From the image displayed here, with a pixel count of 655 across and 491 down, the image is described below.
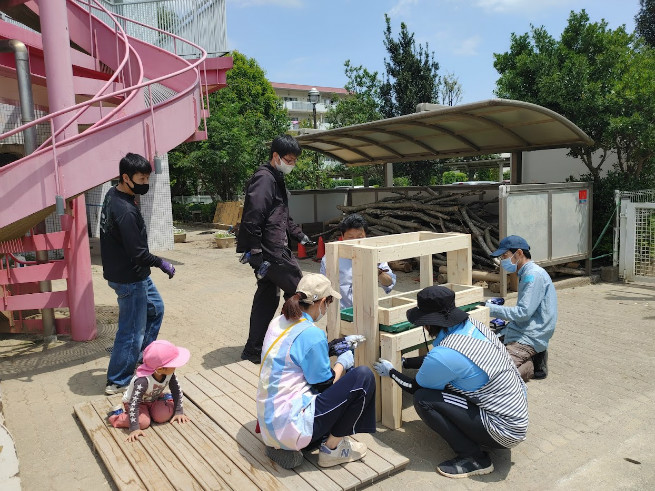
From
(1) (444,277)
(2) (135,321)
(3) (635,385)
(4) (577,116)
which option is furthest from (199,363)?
(4) (577,116)

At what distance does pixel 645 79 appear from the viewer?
9812 millimetres

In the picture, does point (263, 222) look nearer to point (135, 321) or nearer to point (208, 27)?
point (135, 321)

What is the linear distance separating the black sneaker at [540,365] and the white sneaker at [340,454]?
242 centimetres

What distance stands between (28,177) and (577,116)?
399 inches

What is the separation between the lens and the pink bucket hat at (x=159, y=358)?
3713 mm

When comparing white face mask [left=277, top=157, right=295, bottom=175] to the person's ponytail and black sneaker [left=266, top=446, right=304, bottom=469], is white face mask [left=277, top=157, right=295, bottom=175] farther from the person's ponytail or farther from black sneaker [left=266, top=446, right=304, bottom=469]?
black sneaker [left=266, top=446, right=304, bottom=469]

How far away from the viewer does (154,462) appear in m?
3.44

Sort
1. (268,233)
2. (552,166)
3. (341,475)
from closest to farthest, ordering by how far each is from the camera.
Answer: (341,475) → (268,233) → (552,166)

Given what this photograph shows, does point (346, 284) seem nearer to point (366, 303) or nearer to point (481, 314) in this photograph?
point (366, 303)

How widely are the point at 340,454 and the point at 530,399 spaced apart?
6.91ft

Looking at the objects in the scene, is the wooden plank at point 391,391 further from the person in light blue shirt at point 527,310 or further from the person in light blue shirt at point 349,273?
the person in light blue shirt at point 527,310

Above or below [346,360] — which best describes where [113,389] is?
below

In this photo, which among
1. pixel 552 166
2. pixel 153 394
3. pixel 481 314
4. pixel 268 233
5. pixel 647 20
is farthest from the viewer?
pixel 647 20

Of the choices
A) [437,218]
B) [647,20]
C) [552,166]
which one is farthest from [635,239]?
[647,20]
